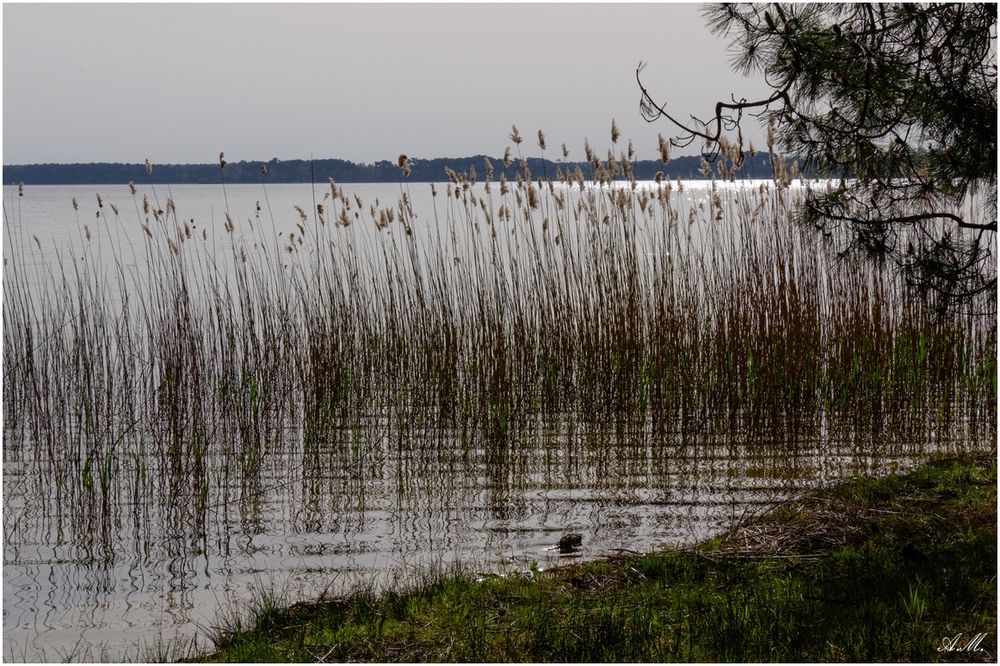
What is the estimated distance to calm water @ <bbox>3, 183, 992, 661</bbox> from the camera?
2.74 m

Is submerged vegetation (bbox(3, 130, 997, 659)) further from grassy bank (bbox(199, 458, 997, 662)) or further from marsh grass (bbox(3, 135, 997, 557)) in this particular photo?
grassy bank (bbox(199, 458, 997, 662))

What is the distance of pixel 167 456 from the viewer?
388 cm

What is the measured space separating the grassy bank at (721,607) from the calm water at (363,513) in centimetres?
29

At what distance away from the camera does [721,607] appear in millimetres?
2334
